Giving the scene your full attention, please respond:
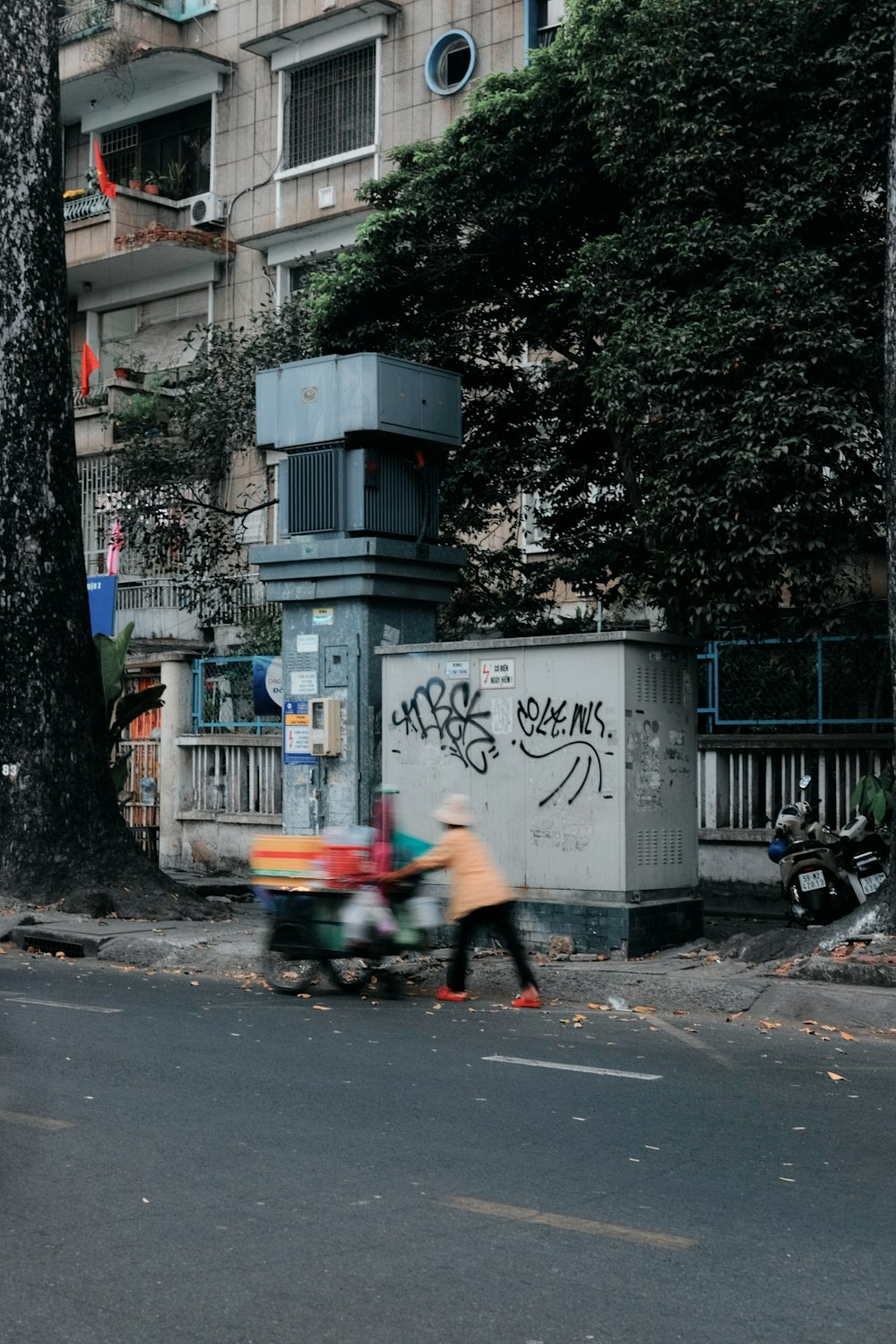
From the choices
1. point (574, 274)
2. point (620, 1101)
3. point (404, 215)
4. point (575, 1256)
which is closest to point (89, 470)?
point (404, 215)

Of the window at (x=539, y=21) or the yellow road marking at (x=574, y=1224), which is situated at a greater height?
the window at (x=539, y=21)

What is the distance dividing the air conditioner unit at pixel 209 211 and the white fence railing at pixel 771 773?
58.4 feet

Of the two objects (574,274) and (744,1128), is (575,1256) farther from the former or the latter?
(574,274)

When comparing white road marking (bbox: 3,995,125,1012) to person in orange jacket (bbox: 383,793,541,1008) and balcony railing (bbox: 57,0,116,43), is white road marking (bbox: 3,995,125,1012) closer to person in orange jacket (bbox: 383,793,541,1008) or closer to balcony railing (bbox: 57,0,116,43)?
person in orange jacket (bbox: 383,793,541,1008)

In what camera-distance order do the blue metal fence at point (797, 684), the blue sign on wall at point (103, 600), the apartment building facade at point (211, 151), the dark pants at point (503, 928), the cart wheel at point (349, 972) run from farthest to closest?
the apartment building facade at point (211, 151) < the blue sign on wall at point (103, 600) < the blue metal fence at point (797, 684) < the cart wheel at point (349, 972) < the dark pants at point (503, 928)

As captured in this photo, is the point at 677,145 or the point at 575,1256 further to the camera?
the point at 677,145

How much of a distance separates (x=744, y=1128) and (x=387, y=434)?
822cm

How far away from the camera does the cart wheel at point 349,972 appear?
424 inches

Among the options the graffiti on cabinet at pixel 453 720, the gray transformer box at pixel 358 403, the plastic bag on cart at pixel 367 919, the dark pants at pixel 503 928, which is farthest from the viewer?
the gray transformer box at pixel 358 403

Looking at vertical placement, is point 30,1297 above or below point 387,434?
below

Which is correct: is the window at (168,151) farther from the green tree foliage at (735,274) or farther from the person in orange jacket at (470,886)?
the person in orange jacket at (470,886)

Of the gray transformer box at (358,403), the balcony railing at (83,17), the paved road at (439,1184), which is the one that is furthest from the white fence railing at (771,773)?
the balcony railing at (83,17)

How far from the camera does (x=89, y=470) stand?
97.2 ft

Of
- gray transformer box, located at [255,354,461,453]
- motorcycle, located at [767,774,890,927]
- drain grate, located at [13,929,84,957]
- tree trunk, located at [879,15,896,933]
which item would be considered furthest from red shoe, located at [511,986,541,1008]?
gray transformer box, located at [255,354,461,453]
